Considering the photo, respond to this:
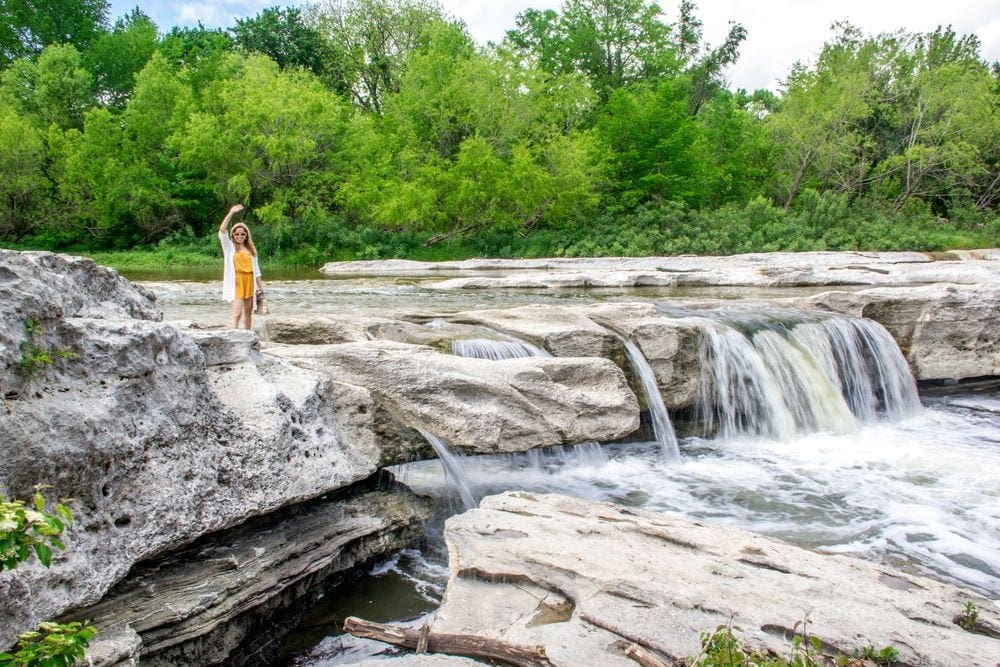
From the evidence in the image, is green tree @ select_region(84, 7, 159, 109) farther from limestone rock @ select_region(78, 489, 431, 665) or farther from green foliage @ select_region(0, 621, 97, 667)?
green foliage @ select_region(0, 621, 97, 667)

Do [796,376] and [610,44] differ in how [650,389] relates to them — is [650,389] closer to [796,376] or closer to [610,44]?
[796,376]

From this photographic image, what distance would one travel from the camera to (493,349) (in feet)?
23.1

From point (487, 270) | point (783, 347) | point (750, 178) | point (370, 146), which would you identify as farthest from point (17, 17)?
point (783, 347)

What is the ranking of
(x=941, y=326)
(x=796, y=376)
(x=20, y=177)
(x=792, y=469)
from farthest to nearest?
(x=20, y=177) < (x=941, y=326) < (x=796, y=376) < (x=792, y=469)

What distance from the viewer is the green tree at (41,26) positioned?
43.2m

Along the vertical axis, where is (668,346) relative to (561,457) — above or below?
above

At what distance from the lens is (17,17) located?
43875mm

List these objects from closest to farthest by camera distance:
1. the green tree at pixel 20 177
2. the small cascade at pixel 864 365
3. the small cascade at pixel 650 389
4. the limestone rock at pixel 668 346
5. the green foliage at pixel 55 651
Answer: the green foliage at pixel 55 651 → the small cascade at pixel 650 389 → the limestone rock at pixel 668 346 → the small cascade at pixel 864 365 → the green tree at pixel 20 177

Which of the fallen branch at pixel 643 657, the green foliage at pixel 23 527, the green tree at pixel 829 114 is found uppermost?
the green tree at pixel 829 114

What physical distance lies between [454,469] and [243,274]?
3.57 metres

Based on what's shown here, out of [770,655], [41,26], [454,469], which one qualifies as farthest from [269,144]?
[41,26]

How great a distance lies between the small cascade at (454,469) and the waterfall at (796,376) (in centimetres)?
358

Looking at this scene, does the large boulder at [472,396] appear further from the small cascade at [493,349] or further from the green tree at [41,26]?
the green tree at [41,26]

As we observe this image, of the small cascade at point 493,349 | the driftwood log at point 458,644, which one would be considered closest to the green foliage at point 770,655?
the driftwood log at point 458,644
